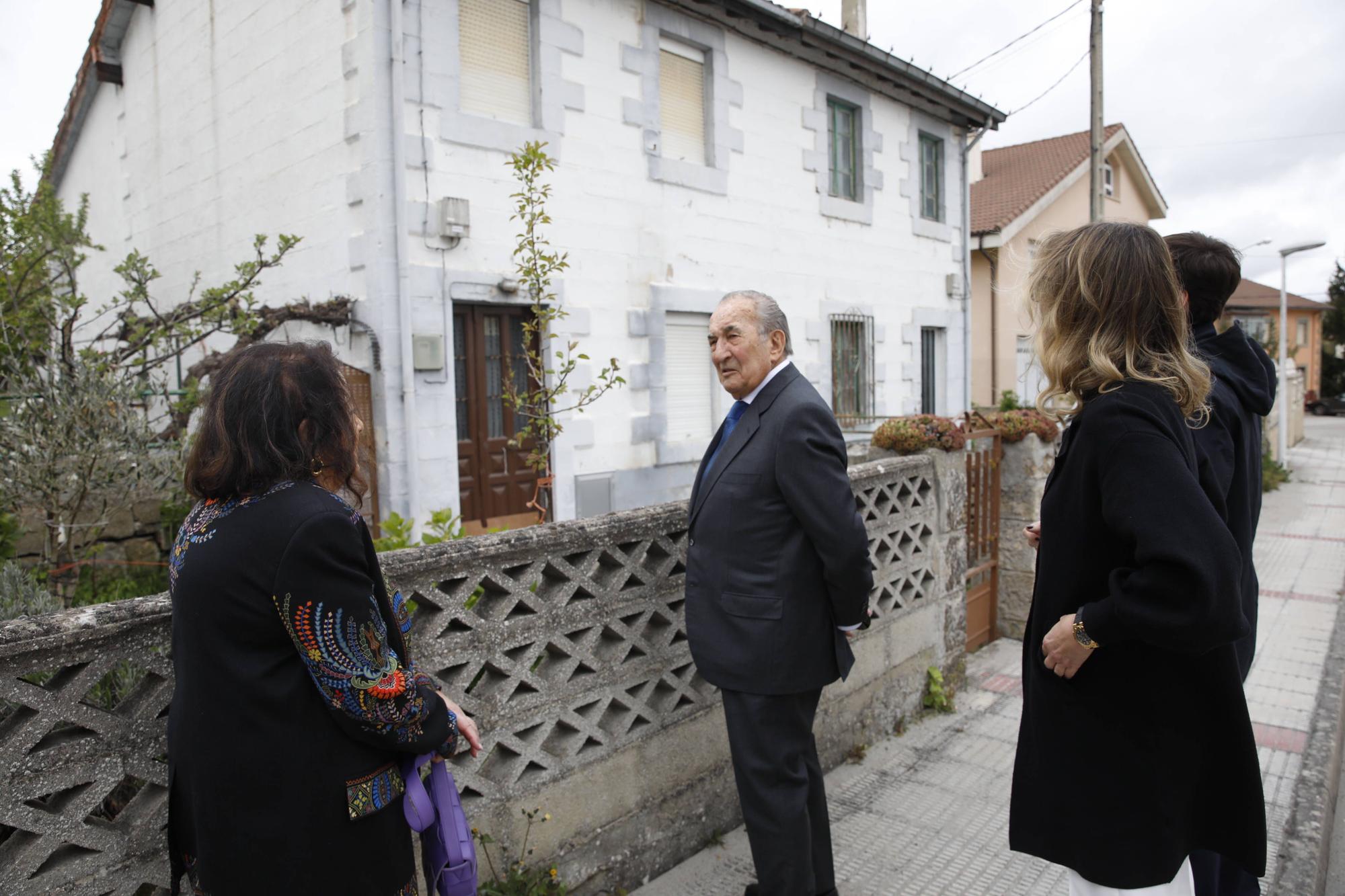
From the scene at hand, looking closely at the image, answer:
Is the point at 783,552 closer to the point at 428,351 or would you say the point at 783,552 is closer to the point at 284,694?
the point at 284,694

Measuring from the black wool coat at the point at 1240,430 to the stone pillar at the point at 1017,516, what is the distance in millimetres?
3267

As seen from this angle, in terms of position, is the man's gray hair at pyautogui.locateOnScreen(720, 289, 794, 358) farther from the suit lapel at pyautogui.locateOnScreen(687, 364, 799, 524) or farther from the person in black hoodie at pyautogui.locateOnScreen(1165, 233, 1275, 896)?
the person in black hoodie at pyautogui.locateOnScreen(1165, 233, 1275, 896)

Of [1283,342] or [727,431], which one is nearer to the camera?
[727,431]

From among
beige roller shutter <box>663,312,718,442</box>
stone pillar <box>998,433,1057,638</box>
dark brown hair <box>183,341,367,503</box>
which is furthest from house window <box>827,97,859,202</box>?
dark brown hair <box>183,341,367,503</box>

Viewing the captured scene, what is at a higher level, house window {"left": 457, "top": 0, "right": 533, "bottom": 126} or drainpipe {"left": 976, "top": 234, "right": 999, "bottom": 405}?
house window {"left": 457, "top": 0, "right": 533, "bottom": 126}

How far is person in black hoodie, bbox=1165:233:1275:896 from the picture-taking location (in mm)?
2555

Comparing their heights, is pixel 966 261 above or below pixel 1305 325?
below

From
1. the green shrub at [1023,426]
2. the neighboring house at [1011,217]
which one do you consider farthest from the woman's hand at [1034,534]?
the neighboring house at [1011,217]

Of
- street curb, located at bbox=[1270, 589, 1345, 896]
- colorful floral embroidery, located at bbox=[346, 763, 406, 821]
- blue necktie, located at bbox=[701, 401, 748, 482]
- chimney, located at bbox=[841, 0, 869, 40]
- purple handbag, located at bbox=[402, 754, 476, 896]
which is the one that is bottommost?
street curb, located at bbox=[1270, 589, 1345, 896]

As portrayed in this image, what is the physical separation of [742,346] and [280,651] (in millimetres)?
1737

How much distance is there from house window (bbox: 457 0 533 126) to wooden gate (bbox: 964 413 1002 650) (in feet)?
16.1

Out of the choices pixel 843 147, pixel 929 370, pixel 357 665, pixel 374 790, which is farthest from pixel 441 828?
pixel 929 370

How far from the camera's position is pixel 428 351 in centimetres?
736

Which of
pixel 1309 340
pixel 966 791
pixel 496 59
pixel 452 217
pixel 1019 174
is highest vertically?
pixel 1019 174
